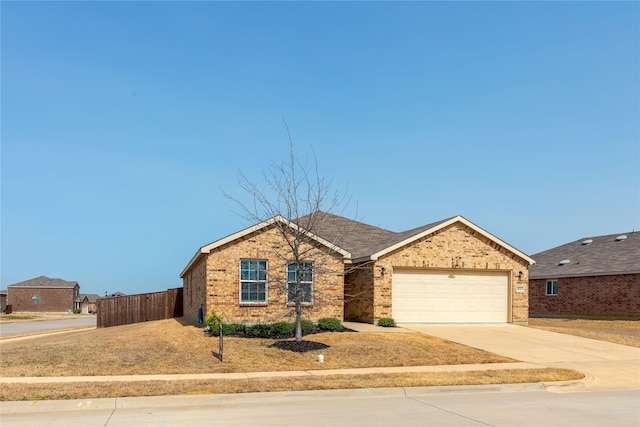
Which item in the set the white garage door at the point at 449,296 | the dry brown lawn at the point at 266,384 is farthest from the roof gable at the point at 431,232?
the dry brown lawn at the point at 266,384

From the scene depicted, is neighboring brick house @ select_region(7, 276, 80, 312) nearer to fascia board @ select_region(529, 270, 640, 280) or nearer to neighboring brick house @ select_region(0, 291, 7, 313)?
neighboring brick house @ select_region(0, 291, 7, 313)

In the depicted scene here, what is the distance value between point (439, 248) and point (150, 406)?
17.0 metres

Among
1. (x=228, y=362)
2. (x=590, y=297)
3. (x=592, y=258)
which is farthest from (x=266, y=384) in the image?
(x=592, y=258)

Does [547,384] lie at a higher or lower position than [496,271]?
lower

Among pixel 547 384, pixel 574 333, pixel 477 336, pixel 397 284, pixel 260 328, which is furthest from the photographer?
pixel 397 284

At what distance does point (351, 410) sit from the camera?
1038 centimetres

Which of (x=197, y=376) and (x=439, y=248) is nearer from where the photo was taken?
(x=197, y=376)

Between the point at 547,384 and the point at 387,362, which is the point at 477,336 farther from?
the point at 547,384

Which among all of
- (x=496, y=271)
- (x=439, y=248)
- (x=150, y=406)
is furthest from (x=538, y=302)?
(x=150, y=406)

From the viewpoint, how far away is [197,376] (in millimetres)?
13484

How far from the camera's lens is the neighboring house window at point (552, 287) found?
37562mm

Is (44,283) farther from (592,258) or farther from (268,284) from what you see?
(592,258)

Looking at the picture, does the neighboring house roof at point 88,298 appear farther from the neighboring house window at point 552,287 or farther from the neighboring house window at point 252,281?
the neighboring house window at point 252,281

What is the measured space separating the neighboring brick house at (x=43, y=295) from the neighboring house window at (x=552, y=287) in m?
70.2
